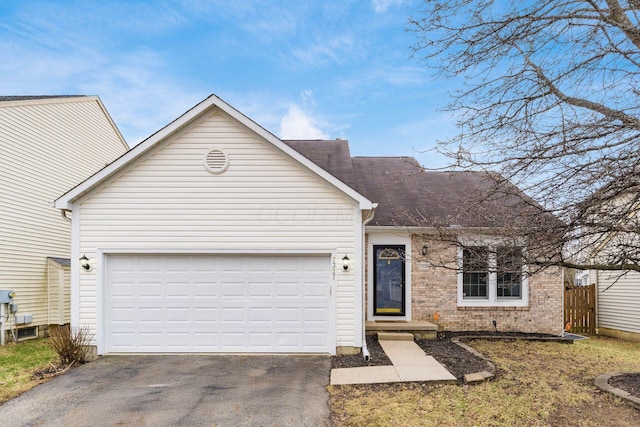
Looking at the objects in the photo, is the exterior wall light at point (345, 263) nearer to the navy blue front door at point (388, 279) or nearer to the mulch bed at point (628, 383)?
the navy blue front door at point (388, 279)

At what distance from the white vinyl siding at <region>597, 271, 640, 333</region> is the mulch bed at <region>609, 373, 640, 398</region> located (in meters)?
7.37

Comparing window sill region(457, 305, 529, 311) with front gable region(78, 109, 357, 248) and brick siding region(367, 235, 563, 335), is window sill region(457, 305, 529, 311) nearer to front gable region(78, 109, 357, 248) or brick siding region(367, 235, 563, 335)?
brick siding region(367, 235, 563, 335)

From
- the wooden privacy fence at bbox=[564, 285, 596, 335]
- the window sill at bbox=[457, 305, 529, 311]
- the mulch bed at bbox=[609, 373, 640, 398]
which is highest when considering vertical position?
the window sill at bbox=[457, 305, 529, 311]

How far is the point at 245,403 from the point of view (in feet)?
20.1

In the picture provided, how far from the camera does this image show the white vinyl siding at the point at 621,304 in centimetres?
1366

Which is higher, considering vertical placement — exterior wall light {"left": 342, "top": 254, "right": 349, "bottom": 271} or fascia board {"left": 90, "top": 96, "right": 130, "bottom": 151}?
fascia board {"left": 90, "top": 96, "right": 130, "bottom": 151}

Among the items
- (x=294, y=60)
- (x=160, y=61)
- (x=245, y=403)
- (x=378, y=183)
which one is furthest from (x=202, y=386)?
(x=160, y=61)

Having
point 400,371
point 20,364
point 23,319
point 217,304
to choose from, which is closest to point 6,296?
point 23,319

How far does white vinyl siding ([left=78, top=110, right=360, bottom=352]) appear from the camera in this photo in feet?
29.7

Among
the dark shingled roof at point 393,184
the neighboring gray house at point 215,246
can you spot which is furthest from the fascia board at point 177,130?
the dark shingled roof at point 393,184

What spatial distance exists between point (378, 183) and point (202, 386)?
910cm

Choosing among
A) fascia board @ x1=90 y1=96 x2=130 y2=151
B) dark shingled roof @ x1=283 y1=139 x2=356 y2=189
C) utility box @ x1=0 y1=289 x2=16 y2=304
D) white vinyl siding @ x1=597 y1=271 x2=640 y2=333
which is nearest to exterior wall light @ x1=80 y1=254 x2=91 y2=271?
utility box @ x1=0 y1=289 x2=16 y2=304

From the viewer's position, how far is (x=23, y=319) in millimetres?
11766

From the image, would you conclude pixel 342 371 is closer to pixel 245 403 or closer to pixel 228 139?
pixel 245 403
